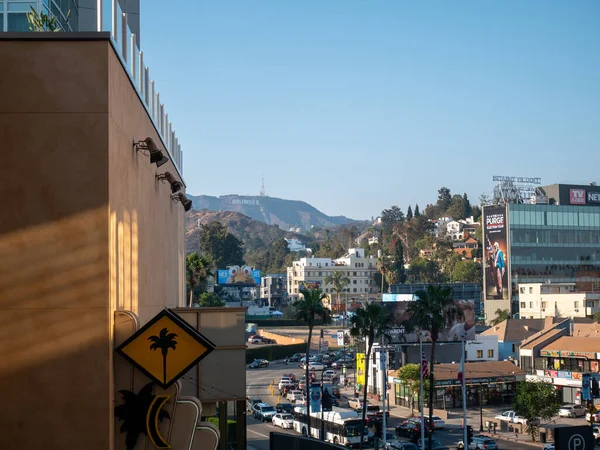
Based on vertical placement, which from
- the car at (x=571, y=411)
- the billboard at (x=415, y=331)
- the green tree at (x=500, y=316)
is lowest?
the car at (x=571, y=411)

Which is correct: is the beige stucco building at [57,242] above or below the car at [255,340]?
above

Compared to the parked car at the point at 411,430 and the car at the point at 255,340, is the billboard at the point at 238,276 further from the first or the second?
the parked car at the point at 411,430

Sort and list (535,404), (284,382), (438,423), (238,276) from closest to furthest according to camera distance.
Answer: (535,404) < (438,423) < (284,382) < (238,276)

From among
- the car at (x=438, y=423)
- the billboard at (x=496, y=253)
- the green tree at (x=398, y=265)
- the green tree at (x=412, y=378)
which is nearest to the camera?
the car at (x=438, y=423)

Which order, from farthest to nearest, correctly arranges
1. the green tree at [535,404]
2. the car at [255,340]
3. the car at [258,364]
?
the car at [255,340], the car at [258,364], the green tree at [535,404]

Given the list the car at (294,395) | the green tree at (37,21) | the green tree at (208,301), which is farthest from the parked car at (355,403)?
the green tree at (37,21)

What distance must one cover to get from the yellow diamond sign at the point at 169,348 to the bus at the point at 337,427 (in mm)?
42752

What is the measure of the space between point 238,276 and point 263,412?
99.9m

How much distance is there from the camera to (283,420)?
205 feet

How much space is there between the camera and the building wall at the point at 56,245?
42.3 feet

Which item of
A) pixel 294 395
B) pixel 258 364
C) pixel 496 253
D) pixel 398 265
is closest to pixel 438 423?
pixel 294 395

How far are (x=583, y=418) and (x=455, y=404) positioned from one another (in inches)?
451

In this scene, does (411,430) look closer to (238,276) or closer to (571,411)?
(571,411)

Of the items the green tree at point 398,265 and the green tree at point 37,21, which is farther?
the green tree at point 398,265
